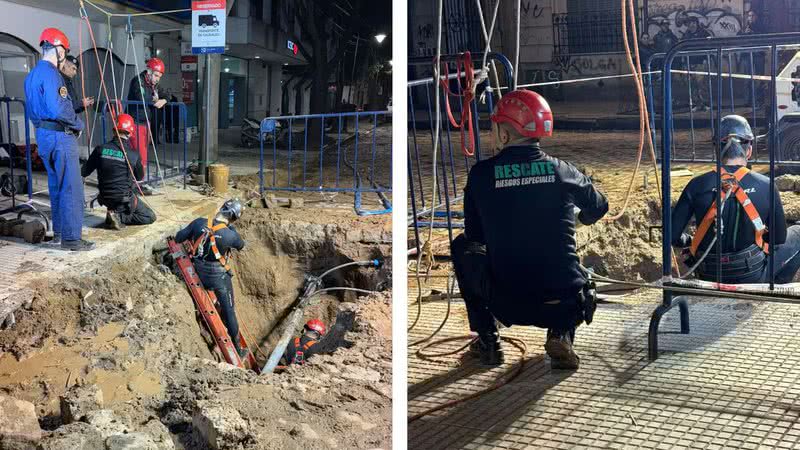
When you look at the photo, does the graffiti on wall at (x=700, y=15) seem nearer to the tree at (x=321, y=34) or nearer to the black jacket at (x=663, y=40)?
the black jacket at (x=663, y=40)

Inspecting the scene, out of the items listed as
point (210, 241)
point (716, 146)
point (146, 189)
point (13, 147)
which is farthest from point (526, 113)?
point (13, 147)

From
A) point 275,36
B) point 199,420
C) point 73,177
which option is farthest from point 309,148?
point 199,420

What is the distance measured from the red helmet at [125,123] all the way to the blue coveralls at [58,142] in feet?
0.34

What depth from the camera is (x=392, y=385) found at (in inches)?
97.6

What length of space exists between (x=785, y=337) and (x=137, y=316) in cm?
211

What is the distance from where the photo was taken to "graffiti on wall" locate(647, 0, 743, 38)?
2.64 m

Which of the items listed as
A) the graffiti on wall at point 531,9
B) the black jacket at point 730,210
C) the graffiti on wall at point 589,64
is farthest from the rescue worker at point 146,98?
the black jacket at point 730,210

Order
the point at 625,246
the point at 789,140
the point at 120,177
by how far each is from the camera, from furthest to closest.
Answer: the point at 625,246
the point at 789,140
the point at 120,177

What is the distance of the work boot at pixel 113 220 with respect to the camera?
2.38m

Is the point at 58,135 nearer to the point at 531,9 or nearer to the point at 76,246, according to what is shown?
the point at 76,246

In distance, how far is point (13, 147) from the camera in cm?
220

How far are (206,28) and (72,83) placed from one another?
39 centimetres

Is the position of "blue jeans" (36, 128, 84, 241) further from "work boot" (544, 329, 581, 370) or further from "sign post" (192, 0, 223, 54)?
"work boot" (544, 329, 581, 370)

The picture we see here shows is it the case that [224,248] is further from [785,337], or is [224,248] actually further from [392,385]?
[785,337]
